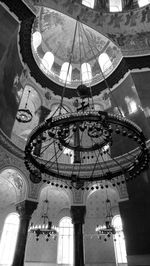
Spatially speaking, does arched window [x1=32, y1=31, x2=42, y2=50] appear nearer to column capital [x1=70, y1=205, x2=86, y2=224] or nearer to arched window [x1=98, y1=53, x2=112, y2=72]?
arched window [x1=98, y1=53, x2=112, y2=72]

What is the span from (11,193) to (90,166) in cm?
529

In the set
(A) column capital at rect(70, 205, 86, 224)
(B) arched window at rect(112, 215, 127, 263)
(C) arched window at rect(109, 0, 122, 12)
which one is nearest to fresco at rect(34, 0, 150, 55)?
(C) arched window at rect(109, 0, 122, 12)

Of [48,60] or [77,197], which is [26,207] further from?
[48,60]

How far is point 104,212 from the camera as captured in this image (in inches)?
532

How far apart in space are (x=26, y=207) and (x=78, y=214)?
2496 mm

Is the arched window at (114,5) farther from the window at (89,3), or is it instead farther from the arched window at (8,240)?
the arched window at (8,240)

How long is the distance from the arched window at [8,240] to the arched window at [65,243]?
273cm

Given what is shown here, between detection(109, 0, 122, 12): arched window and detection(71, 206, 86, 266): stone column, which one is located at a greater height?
detection(109, 0, 122, 12): arched window

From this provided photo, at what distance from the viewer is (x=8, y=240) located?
12.2 metres

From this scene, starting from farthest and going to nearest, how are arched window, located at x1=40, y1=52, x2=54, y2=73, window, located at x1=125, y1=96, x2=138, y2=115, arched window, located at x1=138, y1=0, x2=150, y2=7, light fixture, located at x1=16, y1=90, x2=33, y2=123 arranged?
arched window, located at x1=40, y1=52, x2=54, y2=73 < arched window, located at x1=138, y1=0, x2=150, y2=7 < window, located at x1=125, y1=96, x2=138, y2=115 < light fixture, located at x1=16, y1=90, x2=33, y2=123

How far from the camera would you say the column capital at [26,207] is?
9.48m

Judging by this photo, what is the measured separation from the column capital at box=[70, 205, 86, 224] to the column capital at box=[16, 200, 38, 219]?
191 centimetres

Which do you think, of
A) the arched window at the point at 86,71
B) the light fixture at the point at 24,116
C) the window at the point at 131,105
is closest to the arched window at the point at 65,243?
the light fixture at the point at 24,116

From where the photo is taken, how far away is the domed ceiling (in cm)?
1430
